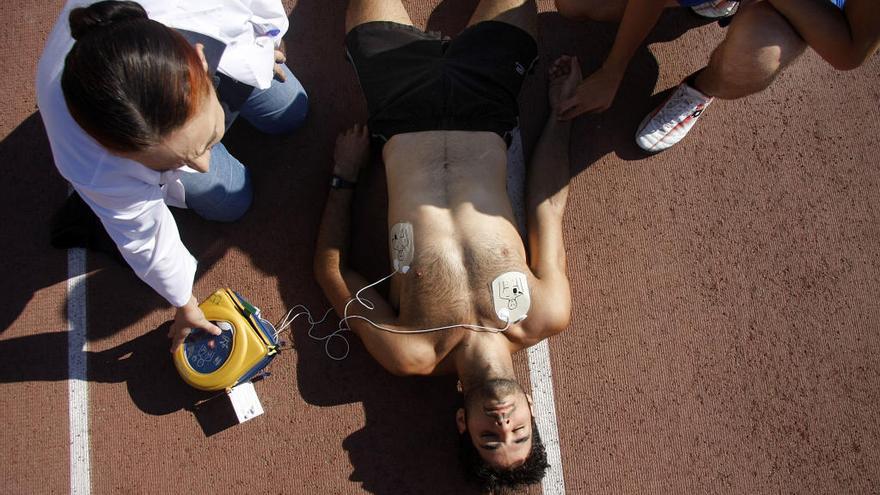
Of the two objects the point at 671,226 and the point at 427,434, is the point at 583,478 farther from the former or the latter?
the point at 671,226

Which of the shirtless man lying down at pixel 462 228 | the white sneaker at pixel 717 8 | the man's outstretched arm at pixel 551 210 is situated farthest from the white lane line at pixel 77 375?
the white sneaker at pixel 717 8

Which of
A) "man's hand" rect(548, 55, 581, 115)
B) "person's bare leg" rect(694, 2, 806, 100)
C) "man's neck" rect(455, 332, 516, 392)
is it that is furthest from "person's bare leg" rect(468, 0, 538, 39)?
"man's neck" rect(455, 332, 516, 392)

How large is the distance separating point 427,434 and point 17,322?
2528 millimetres

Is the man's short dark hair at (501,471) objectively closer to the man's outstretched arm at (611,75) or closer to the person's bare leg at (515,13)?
the man's outstretched arm at (611,75)

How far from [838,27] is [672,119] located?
914 mm

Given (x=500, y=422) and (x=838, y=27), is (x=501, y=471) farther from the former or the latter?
(x=838, y=27)

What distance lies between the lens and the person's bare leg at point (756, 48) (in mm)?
2730

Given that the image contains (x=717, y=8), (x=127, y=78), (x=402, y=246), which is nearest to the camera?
(x=127, y=78)

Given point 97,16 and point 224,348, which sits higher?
point 97,16

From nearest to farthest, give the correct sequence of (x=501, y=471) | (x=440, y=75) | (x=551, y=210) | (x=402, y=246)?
(x=501, y=471) < (x=402, y=246) < (x=440, y=75) < (x=551, y=210)

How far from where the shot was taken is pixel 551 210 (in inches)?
→ 121

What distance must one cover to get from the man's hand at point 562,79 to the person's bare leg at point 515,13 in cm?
30

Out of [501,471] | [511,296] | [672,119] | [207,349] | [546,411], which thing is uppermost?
[672,119]

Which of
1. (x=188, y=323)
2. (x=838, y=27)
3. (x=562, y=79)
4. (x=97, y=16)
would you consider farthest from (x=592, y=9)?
(x=188, y=323)
